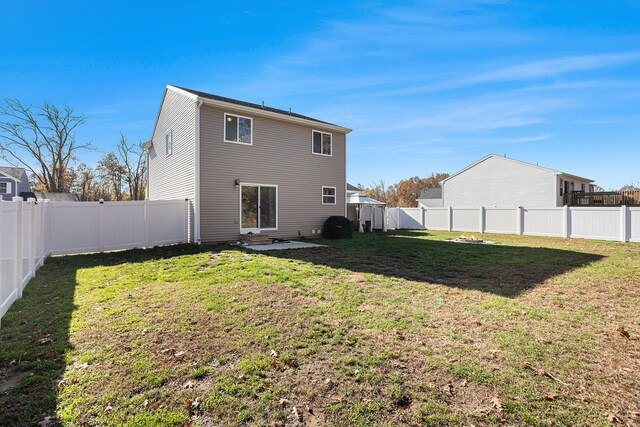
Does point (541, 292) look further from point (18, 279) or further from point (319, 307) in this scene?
point (18, 279)

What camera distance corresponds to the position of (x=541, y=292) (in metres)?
5.41

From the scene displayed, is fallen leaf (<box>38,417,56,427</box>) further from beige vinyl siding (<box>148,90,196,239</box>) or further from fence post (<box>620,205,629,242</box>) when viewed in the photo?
fence post (<box>620,205,629,242</box>)

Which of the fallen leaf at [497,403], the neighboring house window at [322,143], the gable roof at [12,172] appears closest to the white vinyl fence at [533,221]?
the neighboring house window at [322,143]

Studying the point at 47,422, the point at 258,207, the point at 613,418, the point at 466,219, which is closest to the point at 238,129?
the point at 258,207

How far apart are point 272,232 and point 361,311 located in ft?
28.4

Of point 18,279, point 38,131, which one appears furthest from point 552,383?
point 38,131

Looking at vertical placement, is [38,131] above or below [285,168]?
above

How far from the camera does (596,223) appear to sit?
1374cm

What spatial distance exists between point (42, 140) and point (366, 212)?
111ft

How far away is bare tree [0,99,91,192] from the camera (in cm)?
2730

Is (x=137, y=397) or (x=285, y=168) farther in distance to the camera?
(x=285, y=168)

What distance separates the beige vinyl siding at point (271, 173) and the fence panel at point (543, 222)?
410 inches

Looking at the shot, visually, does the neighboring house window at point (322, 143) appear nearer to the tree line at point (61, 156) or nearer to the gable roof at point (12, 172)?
the tree line at point (61, 156)

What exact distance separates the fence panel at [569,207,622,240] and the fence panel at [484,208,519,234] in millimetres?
2545
